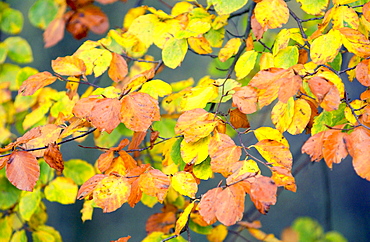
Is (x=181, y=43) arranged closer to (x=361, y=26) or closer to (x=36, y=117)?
(x=361, y=26)

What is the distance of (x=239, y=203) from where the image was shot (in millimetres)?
511

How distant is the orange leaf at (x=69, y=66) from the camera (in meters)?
0.72

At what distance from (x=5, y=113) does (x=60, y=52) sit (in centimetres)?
57

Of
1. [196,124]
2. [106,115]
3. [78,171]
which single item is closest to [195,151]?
[196,124]

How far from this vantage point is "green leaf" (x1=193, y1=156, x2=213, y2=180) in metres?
0.66

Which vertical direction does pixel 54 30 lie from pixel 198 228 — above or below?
above

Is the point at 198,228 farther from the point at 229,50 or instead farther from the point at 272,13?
the point at 272,13

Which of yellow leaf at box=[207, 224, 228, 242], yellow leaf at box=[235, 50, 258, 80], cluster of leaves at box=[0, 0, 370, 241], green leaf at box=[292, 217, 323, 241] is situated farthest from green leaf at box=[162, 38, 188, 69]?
green leaf at box=[292, 217, 323, 241]

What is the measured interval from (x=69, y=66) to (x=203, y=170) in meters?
0.33

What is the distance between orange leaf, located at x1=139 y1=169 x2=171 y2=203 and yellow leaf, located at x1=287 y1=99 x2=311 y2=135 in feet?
0.75

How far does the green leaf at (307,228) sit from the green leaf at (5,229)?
1.03m

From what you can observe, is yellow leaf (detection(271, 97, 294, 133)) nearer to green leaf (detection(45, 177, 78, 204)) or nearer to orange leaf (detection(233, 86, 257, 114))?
orange leaf (detection(233, 86, 257, 114))

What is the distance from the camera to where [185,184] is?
615 millimetres

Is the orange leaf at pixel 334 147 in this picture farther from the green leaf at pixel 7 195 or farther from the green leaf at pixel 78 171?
the green leaf at pixel 7 195
